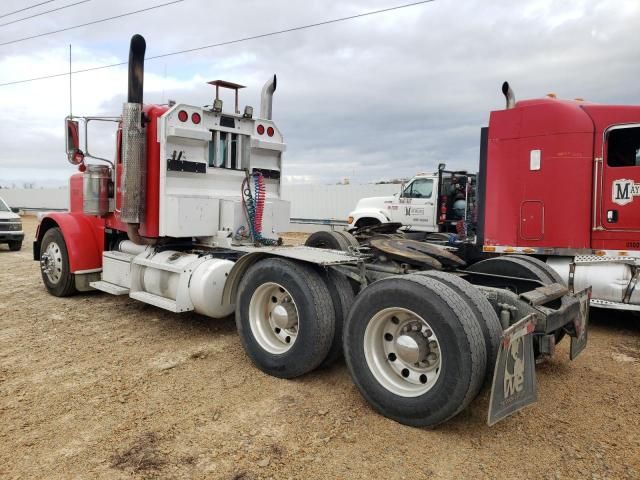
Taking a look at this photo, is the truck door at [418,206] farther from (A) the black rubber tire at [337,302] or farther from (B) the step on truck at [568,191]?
(A) the black rubber tire at [337,302]

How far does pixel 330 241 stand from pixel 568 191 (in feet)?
10.8

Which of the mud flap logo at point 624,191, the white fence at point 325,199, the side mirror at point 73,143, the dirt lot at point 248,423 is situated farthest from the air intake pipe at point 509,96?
the white fence at point 325,199

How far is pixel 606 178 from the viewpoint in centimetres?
692

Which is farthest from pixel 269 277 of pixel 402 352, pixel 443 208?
pixel 443 208

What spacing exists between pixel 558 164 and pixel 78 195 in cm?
700

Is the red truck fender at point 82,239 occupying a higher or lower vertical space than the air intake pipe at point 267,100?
lower

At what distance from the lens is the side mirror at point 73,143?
6.98 meters

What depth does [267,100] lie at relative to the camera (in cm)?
731

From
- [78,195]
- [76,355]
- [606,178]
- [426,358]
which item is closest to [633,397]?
[426,358]

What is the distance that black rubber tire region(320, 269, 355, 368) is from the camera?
4.34 metres

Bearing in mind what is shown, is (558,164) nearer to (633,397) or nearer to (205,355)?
(633,397)

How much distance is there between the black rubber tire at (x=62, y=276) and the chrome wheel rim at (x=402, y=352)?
5460mm

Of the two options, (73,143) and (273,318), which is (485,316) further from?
(73,143)

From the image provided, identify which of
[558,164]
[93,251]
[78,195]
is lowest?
[93,251]
